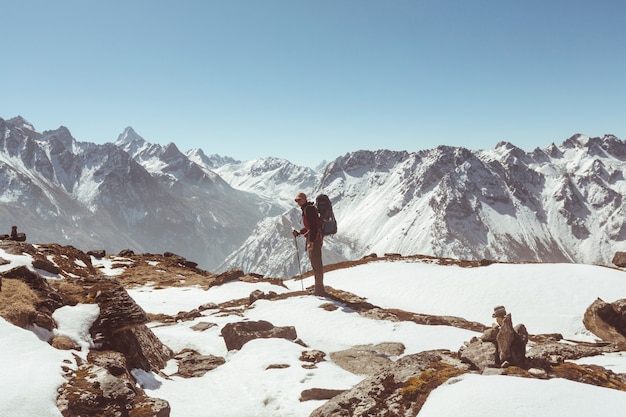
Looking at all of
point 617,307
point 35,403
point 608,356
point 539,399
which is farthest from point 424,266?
point 35,403

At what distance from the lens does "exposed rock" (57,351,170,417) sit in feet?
27.0

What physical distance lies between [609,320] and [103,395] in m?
22.1

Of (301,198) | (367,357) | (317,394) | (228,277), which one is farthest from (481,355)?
(228,277)

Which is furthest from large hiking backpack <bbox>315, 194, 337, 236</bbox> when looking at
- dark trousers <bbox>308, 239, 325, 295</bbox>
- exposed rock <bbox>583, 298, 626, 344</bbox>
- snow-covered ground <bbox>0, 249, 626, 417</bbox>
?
exposed rock <bbox>583, 298, 626, 344</bbox>

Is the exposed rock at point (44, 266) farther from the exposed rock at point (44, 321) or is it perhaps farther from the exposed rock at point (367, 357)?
the exposed rock at point (367, 357)

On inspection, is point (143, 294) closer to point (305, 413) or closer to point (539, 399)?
point (305, 413)

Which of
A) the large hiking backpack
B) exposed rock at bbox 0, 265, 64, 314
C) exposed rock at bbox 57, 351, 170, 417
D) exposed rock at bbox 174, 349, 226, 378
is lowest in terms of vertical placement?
exposed rock at bbox 174, 349, 226, 378

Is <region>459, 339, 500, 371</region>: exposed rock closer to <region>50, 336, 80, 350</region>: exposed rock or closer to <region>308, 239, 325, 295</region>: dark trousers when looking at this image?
<region>50, 336, 80, 350</region>: exposed rock

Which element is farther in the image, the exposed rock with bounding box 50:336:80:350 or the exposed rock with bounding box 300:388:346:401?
the exposed rock with bounding box 300:388:346:401

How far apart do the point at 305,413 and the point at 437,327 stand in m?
8.92

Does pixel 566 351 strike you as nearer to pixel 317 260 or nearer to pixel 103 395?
pixel 317 260

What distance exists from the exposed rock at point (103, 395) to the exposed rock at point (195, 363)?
3300 mm

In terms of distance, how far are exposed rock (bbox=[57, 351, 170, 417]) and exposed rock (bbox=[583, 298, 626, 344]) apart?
20233mm

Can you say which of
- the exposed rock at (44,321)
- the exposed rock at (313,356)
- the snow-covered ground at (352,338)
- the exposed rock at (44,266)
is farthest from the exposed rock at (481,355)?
the exposed rock at (44,266)
